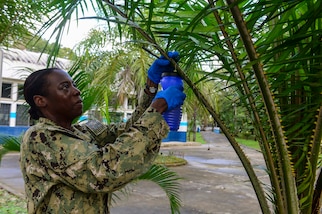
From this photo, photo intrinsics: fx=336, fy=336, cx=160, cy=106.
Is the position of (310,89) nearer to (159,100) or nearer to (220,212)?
(159,100)

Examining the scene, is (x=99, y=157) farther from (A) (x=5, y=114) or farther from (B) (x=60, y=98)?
(A) (x=5, y=114)

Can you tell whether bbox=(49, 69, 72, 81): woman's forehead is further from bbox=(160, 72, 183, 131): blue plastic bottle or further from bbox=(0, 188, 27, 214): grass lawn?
bbox=(0, 188, 27, 214): grass lawn

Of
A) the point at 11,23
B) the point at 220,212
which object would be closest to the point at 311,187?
the point at 11,23

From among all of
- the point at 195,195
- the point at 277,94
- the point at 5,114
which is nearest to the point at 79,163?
the point at 277,94

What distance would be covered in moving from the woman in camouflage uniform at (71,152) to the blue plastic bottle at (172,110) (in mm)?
40

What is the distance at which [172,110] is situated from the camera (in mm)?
1095

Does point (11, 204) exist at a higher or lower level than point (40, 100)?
lower

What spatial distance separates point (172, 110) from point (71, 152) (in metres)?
0.35

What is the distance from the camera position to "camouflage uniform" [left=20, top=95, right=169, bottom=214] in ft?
3.01

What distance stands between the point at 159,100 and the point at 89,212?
0.42m

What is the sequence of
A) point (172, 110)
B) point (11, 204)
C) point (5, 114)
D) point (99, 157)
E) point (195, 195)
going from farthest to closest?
point (5, 114) < point (195, 195) < point (11, 204) < point (172, 110) < point (99, 157)

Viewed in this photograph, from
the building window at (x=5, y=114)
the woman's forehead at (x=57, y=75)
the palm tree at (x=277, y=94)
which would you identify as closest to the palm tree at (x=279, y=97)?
the palm tree at (x=277, y=94)

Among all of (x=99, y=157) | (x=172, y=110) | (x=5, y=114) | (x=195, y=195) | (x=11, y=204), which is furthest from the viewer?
(x=5, y=114)

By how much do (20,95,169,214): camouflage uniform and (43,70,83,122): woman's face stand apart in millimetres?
45
